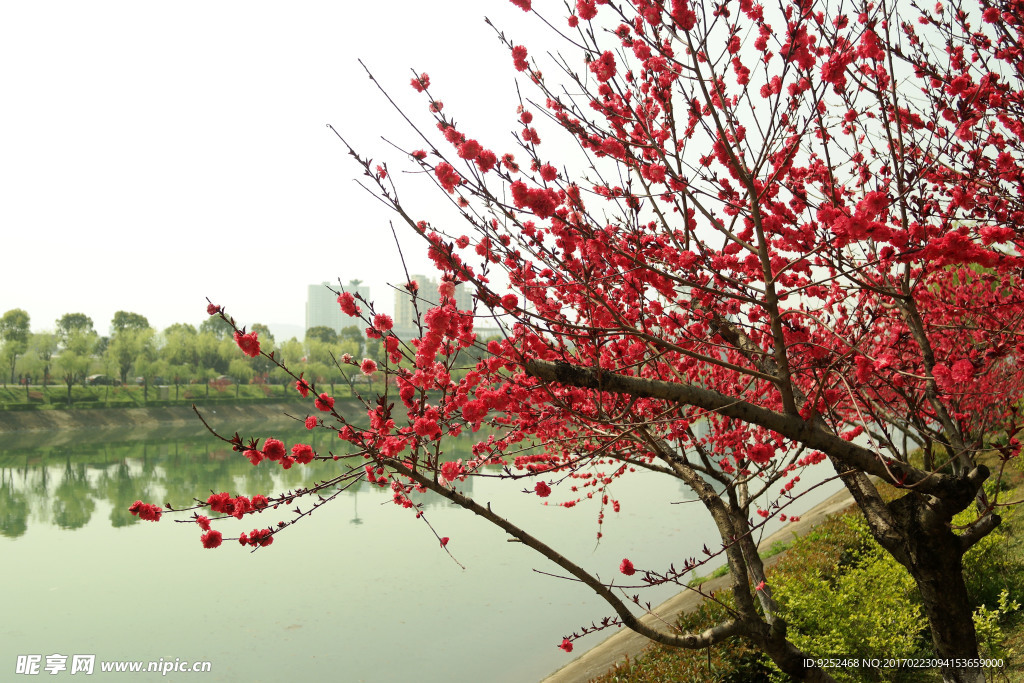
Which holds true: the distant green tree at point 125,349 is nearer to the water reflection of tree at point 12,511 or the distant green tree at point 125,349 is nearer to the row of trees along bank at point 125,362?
the row of trees along bank at point 125,362

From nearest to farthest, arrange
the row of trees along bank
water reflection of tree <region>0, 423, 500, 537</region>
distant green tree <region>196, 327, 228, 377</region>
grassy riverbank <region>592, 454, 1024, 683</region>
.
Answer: grassy riverbank <region>592, 454, 1024, 683</region>, water reflection of tree <region>0, 423, 500, 537</region>, the row of trees along bank, distant green tree <region>196, 327, 228, 377</region>

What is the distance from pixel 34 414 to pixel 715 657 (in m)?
40.2

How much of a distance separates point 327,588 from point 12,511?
1107cm

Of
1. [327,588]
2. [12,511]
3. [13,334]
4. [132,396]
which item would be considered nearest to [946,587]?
[327,588]

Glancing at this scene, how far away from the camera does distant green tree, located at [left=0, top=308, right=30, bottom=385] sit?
3938 cm

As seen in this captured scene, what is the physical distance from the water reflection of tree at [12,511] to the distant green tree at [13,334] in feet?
85.9

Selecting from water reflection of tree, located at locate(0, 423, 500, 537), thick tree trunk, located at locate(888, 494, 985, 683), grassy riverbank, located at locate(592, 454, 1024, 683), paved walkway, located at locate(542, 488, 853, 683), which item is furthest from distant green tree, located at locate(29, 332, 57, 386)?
thick tree trunk, located at locate(888, 494, 985, 683)

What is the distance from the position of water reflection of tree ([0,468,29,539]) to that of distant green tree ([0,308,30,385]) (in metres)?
26.2

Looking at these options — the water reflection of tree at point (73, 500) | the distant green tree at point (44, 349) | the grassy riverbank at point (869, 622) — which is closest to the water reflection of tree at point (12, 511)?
the water reflection of tree at point (73, 500)

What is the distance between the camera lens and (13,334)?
41.2 m

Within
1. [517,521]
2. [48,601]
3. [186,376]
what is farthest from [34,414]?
[517,521]

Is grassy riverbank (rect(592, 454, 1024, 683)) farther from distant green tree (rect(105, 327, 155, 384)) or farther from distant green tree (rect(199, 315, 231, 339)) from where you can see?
distant green tree (rect(199, 315, 231, 339))

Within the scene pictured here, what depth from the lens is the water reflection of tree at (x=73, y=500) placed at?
14.6 meters

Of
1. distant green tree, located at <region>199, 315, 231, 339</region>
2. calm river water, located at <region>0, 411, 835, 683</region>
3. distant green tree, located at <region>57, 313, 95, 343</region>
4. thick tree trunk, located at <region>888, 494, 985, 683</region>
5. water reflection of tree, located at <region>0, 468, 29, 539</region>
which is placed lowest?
thick tree trunk, located at <region>888, 494, 985, 683</region>
